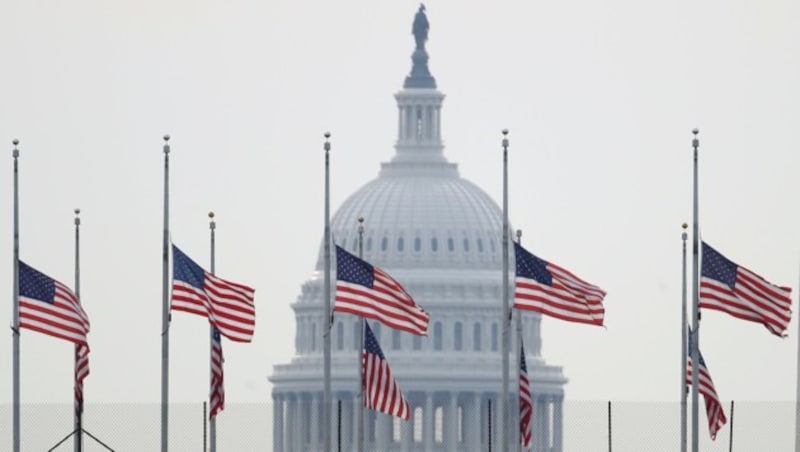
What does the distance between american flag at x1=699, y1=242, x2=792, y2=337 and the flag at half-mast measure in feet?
58.4

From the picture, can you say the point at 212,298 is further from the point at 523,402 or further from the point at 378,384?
the point at 523,402

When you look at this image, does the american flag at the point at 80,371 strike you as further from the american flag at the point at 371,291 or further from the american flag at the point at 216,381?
the american flag at the point at 371,291

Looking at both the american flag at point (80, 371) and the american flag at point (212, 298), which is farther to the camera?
the american flag at point (80, 371)

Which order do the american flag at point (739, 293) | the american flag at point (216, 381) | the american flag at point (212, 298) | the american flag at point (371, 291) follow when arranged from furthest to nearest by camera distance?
the american flag at point (216, 381), the american flag at point (212, 298), the american flag at point (371, 291), the american flag at point (739, 293)

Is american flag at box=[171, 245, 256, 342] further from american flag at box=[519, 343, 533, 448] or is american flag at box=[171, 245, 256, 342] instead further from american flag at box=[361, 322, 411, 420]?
american flag at box=[519, 343, 533, 448]

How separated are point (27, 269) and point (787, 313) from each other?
22.1 metres

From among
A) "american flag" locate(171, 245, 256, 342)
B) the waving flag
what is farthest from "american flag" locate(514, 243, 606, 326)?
the waving flag

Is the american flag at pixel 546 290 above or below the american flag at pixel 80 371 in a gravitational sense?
above

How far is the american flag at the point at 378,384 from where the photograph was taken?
166750 millimetres

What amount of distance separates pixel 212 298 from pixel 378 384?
273 inches

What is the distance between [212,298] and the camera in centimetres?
16275

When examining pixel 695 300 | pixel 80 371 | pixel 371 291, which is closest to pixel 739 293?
pixel 695 300

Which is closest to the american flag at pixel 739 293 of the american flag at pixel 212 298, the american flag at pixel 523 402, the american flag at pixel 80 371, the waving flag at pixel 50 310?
the american flag at pixel 523 402

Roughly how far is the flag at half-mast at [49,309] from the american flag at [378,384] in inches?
352
